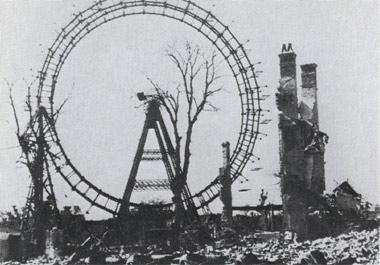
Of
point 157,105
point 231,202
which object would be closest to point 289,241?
point 231,202

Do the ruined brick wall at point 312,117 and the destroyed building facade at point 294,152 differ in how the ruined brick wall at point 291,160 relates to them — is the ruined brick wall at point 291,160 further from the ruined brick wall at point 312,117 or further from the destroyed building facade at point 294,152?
the ruined brick wall at point 312,117

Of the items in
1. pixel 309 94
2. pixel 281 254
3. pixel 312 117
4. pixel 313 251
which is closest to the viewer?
pixel 313 251

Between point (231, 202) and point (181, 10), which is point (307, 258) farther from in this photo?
point (181, 10)

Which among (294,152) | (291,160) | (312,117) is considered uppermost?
(312,117)

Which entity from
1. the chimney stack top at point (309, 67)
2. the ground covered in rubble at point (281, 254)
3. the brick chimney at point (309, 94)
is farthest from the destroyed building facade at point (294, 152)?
the chimney stack top at point (309, 67)

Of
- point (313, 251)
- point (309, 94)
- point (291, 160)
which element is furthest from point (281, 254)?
point (309, 94)

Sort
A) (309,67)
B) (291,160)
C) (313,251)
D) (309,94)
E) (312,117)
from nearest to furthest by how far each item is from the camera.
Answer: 1. (313,251)
2. (291,160)
3. (312,117)
4. (309,94)
5. (309,67)

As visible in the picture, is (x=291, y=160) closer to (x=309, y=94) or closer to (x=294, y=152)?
(x=294, y=152)
